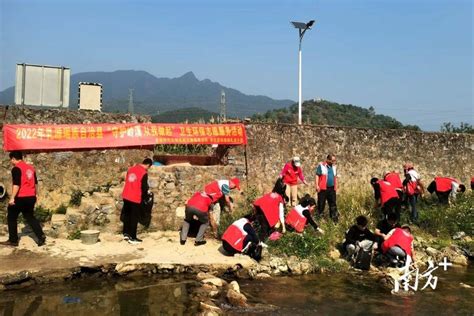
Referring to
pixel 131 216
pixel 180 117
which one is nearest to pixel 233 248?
pixel 131 216

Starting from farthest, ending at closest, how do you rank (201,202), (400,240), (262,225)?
1. (262,225)
2. (201,202)
3. (400,240)

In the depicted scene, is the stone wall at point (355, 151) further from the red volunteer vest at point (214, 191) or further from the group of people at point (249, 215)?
the red volunteer vest at point (214, 191)

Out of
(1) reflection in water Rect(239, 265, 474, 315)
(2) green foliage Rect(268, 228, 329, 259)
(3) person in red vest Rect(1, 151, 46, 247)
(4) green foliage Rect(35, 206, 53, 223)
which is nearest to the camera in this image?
(1) reflection in water Rect(239, 265, 474, 315)

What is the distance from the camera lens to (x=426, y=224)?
1159cm

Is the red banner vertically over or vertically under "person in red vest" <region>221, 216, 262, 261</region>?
over

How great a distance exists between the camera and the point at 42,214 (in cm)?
976

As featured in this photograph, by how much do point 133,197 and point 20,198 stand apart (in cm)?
205

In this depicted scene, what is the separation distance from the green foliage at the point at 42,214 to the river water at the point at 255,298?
2.81 metres

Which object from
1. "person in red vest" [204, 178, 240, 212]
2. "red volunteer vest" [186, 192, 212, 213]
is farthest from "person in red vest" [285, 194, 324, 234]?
"red volunteer vest" [186, 192, 212, 213]

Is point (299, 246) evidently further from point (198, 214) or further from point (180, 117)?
point (180, 117)

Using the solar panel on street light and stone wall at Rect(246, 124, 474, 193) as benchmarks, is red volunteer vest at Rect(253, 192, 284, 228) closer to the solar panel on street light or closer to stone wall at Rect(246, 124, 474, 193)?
stone wall at Rect(246, 124, 474, 193)

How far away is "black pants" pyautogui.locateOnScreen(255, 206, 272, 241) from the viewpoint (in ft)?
30.5

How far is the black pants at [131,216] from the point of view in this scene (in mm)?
9180

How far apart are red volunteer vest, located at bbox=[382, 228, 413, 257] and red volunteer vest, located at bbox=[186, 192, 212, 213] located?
3.60 metres
